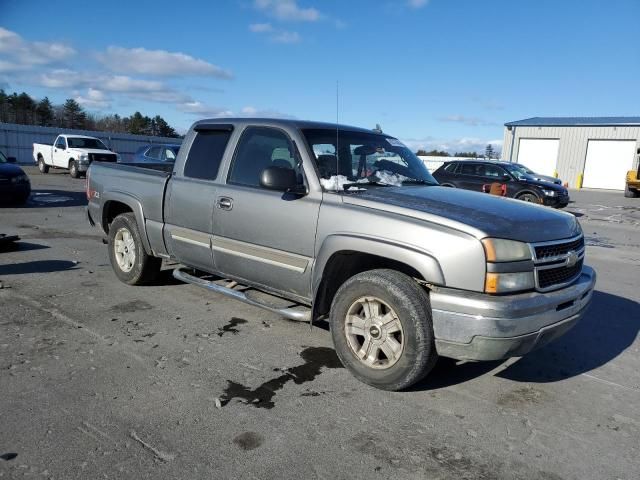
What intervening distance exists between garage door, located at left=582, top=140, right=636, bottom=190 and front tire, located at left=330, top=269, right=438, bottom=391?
37472 mm

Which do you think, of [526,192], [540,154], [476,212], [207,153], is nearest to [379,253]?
[476,212]

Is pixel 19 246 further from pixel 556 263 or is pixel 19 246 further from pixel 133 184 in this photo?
pixel 556 263

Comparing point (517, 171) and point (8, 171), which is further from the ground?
point (517, 171)

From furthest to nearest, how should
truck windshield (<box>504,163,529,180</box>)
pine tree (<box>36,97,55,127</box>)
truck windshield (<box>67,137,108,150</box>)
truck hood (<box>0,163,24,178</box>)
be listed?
pine tree (<box>36,97,55,127</box>)
truck windshield (<box>67,137,108,150</box>)
truck windshield (<box>504,163,529,180</box>)
truck hood (<box>0,163,24,178</box>)

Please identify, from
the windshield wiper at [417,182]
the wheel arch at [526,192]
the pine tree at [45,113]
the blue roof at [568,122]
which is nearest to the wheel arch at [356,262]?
the windshield wiper at [417,182]

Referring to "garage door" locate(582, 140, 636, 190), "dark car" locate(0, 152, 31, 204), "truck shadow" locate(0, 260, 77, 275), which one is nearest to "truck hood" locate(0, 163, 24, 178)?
"dark car" locate(0, 152, 31, 204)

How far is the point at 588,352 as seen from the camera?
4488 mm

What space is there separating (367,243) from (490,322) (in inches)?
38.3

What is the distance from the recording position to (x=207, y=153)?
5.00 metres

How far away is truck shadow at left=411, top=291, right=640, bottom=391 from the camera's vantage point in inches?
154

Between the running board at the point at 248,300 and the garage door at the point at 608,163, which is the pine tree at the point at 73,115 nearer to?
the garage door at the point at 608,163

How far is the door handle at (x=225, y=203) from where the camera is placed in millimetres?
4523

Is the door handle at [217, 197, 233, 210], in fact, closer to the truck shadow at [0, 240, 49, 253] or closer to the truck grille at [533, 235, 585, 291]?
the truck grille at [533, 235, 585, 291]

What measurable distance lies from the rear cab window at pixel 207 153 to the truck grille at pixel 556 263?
9.64 feet
